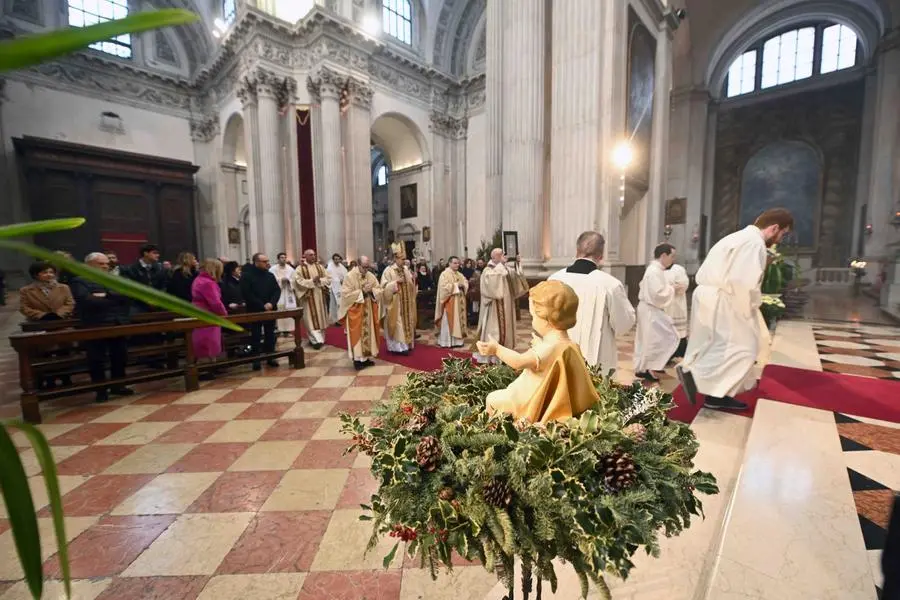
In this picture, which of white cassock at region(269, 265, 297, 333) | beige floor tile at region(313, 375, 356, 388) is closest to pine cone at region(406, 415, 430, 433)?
beige floor tile at region(313, 375, 356, 388)

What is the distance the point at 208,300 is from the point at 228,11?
15.9 meters

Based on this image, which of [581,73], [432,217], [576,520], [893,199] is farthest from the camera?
[432,217]

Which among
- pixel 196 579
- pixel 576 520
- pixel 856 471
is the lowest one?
pixel 196 579

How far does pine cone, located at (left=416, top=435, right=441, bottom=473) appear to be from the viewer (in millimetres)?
1259

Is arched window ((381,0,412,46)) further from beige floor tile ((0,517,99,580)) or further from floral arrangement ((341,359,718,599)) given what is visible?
floral arrangement ((341,359,718,599))

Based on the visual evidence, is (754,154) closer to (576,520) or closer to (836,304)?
(836,304)

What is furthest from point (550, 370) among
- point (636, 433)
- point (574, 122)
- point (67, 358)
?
point (574, 122)

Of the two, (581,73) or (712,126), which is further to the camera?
(712,126)

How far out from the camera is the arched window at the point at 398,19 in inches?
587

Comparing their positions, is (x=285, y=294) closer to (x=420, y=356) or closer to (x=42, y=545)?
(x=420, y=356)

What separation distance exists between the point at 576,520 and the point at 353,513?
68.4 inches

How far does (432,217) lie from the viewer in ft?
54.7

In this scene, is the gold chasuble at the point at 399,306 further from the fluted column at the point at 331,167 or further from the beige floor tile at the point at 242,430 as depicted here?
the fluted column at the point at 331,167

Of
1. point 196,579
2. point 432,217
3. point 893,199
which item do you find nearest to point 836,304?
point 893,199
